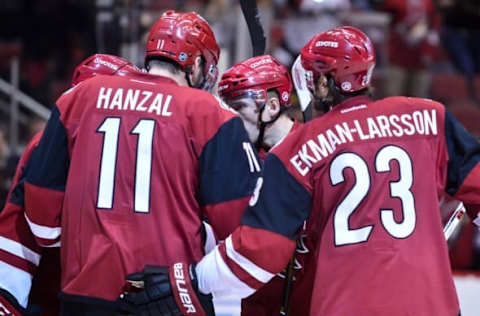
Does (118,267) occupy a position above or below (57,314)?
above

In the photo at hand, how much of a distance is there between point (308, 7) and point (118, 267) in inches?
188

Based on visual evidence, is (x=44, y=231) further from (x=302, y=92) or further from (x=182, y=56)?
(x=302, y=92)

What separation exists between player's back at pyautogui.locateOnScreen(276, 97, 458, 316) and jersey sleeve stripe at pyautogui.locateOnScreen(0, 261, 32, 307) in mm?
1029

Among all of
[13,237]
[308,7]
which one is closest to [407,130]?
[13,237]

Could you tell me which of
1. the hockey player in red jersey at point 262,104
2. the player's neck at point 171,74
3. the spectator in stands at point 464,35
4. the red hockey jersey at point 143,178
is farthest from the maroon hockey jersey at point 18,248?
the spectator in stands at point 464,35

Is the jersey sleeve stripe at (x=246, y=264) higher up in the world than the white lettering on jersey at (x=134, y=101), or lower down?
lower down

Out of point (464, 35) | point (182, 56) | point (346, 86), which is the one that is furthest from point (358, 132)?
point (464, 35)

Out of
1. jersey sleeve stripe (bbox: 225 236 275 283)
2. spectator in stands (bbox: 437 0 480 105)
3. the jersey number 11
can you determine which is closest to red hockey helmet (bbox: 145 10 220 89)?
the jersey number 11

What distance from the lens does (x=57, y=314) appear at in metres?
3.85

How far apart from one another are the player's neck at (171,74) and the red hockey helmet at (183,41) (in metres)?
0.03

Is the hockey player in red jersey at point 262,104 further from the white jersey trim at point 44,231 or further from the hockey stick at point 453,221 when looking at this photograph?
the white jersey trim at point 44,231

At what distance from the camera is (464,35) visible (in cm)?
823

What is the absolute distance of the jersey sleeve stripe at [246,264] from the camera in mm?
3043

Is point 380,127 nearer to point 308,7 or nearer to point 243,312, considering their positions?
point 243,312
